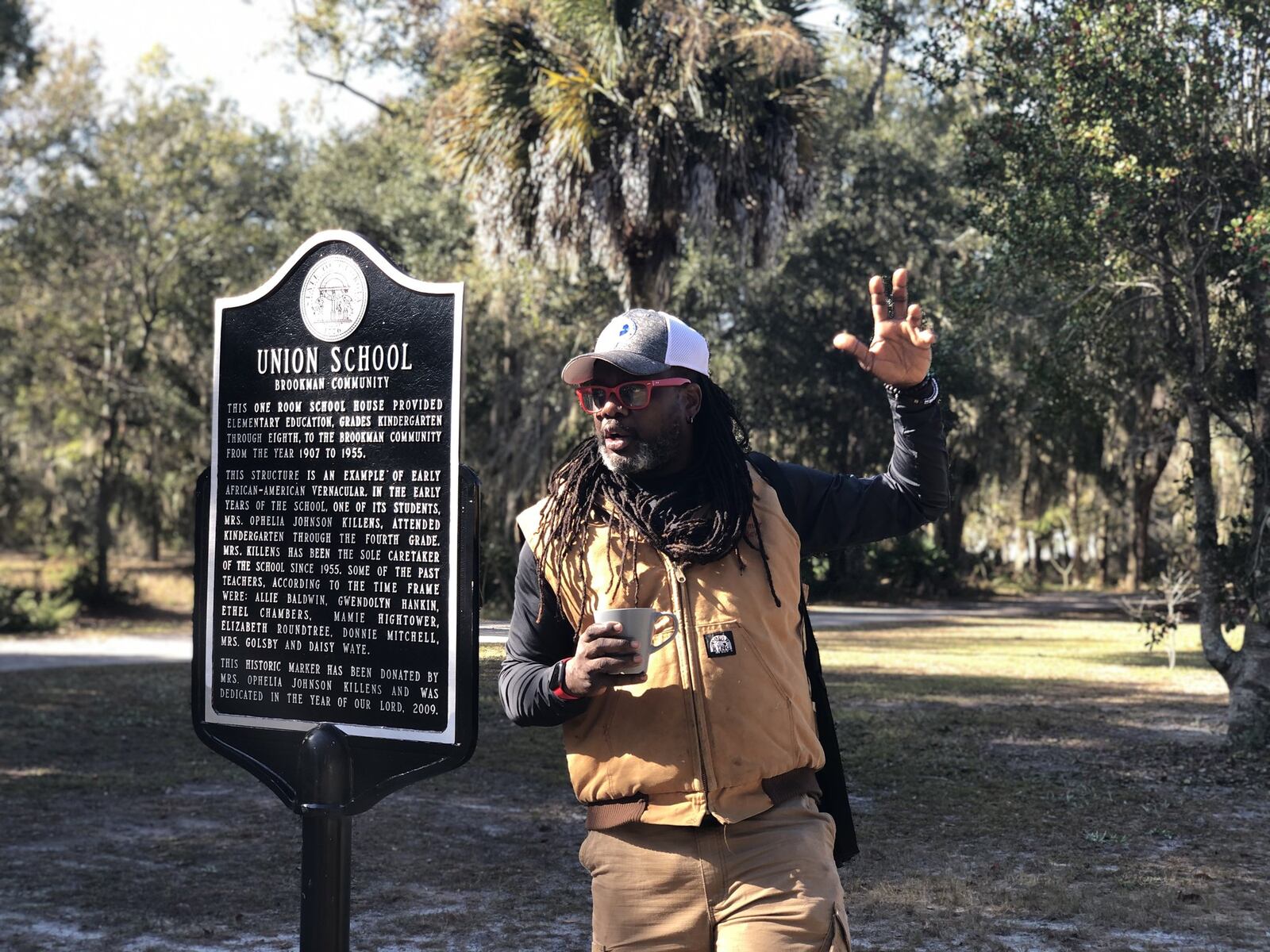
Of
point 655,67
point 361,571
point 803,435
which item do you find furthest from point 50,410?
point 361,571

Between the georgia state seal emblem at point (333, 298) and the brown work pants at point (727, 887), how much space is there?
5.64 feet

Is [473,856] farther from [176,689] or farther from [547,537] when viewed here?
[176,689]

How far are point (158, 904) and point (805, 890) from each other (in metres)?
4.46

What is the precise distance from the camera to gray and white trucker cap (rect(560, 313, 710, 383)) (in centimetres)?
317

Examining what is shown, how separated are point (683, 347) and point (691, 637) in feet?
2.18

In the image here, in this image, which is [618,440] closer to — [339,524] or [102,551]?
[339,524]

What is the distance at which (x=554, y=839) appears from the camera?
26.0 feet

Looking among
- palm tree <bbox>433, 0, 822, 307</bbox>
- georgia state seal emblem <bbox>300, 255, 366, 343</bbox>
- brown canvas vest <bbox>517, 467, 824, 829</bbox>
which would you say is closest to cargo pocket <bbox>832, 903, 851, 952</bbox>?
brown canvas vest <bbox>517, 467, 824, 829</bbox>

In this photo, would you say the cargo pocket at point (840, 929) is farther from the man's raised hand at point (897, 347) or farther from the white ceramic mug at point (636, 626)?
the man's raised hand at point (897, 347)

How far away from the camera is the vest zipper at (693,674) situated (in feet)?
9.79

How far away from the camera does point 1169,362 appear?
37.9 feet

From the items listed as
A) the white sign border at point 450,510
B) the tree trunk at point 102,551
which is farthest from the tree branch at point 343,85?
the white sign border at point 450,510

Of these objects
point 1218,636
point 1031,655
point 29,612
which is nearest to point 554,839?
point 1218,636

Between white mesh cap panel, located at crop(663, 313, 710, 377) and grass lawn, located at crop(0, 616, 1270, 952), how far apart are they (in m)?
1.59
